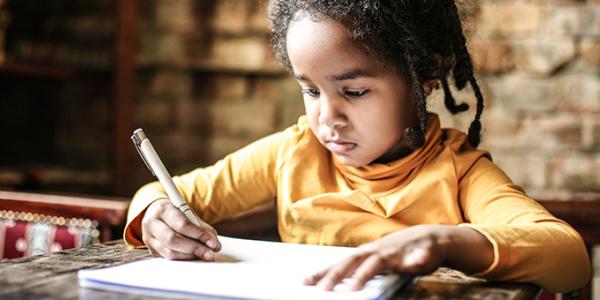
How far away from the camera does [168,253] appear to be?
884 mm

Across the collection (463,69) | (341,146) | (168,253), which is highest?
(463,69)

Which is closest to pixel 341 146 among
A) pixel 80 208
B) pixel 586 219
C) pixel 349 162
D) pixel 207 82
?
pixel 349 162

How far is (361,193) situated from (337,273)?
38 cm

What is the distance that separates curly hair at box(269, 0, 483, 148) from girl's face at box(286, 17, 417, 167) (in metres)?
0.02

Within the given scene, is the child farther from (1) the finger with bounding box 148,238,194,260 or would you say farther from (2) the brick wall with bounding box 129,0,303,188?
(2) the brick wall with bounding box 129,0,303,188

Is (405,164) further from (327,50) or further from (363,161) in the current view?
(327,50)

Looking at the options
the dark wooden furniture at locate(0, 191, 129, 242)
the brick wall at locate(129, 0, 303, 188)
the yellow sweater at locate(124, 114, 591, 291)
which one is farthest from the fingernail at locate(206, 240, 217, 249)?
the brick wall at locate(129, 0, 303, 188)

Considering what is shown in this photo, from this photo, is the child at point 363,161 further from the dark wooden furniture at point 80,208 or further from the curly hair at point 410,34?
the dark wooden furniture at point 80,208

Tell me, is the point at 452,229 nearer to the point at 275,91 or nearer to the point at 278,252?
the point at 278,252

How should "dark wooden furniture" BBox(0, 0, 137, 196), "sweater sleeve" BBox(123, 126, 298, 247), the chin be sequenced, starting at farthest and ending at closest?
"dark wooden furniture" BBox(0, 0, 137, 196)
"sweater sleeve" BBox(123, 126, 298, 247)
the chin

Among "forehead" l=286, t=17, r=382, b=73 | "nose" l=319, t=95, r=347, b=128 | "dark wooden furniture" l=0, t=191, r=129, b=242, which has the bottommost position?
"dark wooden furniture" l=0, t=191, r=129, b=242

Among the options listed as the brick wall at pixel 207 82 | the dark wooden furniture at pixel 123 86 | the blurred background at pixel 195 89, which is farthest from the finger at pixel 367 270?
the dark wooden furniture at pixel 123 86

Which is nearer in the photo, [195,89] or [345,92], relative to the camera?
[345,92]

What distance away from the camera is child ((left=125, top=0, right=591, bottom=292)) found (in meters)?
0.95
